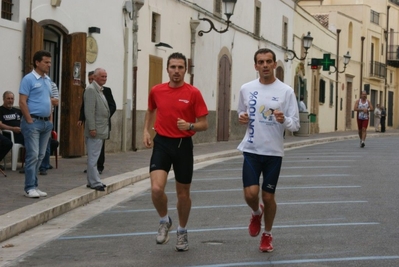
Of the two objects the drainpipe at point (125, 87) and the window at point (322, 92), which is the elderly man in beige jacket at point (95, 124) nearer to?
the drainpipe at point (125, 87)

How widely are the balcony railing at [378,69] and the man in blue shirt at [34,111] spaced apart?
52.0 meters

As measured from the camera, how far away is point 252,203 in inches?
332

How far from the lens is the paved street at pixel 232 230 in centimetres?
795

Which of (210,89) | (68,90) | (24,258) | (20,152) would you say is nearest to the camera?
(24,258)

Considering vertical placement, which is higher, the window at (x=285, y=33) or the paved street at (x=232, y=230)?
the window at (x=285, y=33)

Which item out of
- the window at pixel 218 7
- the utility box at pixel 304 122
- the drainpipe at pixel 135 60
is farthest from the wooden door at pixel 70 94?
the utility box at pixel 304 122

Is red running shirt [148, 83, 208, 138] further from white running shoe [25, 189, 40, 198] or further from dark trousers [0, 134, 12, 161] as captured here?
dark trousers [0, 134, 12, 161]

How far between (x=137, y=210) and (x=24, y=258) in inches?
140

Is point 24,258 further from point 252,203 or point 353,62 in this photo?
point 353,62

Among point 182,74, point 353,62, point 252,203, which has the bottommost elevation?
point 252,203

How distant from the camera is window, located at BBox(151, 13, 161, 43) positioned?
24.4m

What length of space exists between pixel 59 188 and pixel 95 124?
1.06 m

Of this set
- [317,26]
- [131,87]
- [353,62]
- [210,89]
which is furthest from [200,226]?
[353,62]

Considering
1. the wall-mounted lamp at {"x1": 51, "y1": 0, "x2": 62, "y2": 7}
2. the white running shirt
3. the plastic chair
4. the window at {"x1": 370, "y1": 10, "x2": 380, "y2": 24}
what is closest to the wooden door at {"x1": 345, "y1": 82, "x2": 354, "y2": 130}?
the window at {"x1": 370, "y1": 10, "x2": 380, "y2": 24}
